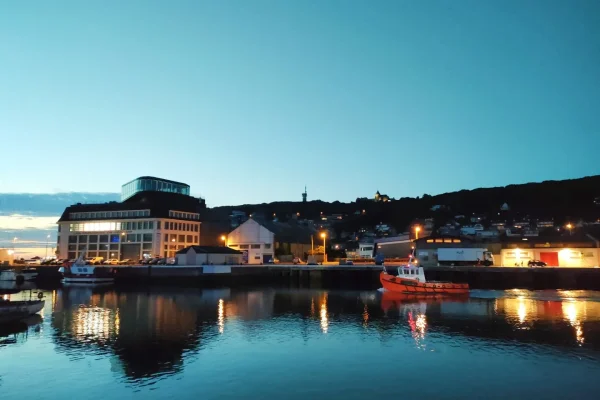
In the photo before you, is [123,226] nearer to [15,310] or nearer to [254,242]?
[254,242]

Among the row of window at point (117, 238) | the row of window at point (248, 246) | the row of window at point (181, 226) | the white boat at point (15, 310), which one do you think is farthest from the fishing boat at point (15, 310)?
the row of window at point (181, 226)

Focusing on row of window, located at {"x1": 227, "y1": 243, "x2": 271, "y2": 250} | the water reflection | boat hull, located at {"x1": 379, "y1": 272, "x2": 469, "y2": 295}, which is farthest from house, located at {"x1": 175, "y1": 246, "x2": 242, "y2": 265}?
boat hull, located at {"x1": 379, "y1": 272, "x2": 469, "y2": 295}

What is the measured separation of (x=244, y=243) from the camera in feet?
314

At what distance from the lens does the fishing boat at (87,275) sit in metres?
73.9

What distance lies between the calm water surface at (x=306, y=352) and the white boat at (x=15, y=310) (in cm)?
82

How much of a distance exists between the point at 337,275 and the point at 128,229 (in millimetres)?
54059

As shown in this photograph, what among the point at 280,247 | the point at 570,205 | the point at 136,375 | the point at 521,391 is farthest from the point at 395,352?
the point at 570,205

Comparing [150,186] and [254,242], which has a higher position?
[150,186]

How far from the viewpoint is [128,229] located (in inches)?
4085

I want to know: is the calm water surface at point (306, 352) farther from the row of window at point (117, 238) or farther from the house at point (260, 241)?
the row of window at point (117, 238)

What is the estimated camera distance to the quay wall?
205 feet

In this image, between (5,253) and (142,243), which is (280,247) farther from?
(5,253)

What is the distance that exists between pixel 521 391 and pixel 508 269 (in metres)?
51.4

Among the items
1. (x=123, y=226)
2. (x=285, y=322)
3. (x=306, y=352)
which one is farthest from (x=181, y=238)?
(x=306, y=352)
